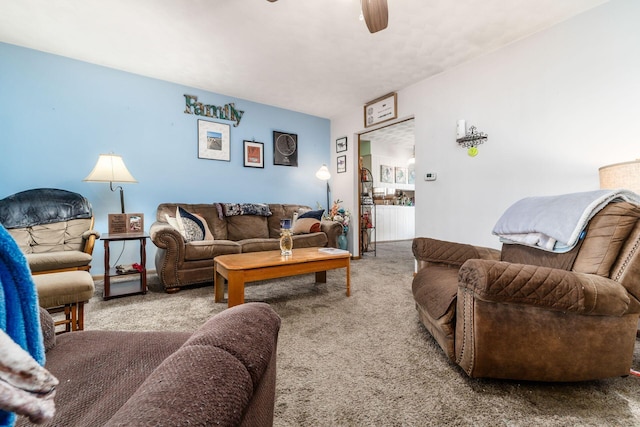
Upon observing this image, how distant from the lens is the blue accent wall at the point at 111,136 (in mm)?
2914

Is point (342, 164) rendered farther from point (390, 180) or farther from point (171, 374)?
point (171, 374)

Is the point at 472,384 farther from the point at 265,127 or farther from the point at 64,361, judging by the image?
the point at 265,127

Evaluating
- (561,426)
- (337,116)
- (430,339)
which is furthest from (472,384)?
(337,116)

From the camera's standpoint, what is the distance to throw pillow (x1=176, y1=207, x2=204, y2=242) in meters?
3.09

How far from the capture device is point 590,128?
2309mm

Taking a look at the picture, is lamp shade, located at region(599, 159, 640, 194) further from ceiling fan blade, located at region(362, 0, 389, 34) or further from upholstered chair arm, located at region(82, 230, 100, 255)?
upholstered chair arm, located at region(82, 230, 100, 255)

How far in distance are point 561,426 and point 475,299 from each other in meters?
0.54

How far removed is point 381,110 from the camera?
412 cm

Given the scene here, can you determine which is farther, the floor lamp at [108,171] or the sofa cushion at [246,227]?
the sofa cushion at [246,227]

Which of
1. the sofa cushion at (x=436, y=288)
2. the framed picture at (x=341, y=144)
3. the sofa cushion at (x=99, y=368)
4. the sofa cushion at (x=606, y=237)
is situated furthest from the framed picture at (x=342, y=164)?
the sofa cushion at (x=99, y=368)

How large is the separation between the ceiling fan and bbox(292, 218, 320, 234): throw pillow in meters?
2.45

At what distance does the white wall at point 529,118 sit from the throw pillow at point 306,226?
137 cm

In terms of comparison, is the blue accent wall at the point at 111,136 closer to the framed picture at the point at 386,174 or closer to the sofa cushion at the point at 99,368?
the sofa cushion at the point at 99,368

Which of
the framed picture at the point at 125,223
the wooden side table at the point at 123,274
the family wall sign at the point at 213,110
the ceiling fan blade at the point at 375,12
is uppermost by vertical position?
the family wall sign at the point at 213,110
